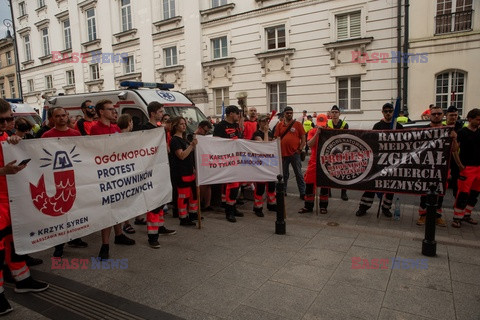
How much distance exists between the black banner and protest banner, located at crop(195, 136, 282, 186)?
36.0 inches

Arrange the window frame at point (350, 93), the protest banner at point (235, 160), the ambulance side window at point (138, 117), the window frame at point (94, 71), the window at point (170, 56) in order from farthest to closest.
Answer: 1. the window frame at point (94, 71)
2. the window at point (170, 56)
3. the window frame at point (350, 93)
4. the ambulance side window at point (138, 117)
5. the protest banner at point (235, 160)

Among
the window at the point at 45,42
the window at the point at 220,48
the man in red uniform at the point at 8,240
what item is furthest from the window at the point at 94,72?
the man in red uniform at the point at 8,240

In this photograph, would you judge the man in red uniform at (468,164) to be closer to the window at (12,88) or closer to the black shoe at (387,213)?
the black shoe at (387,213)

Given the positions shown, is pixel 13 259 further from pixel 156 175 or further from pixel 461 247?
pixel 461 247

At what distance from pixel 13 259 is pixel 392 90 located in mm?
14873

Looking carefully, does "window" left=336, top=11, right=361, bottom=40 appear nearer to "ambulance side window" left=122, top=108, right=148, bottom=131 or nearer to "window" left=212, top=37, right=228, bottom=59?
"window" left=212, top=37, right=228, bottom=59

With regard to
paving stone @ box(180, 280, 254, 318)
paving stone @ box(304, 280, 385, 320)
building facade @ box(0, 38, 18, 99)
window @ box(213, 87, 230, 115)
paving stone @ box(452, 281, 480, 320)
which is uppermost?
building facade @ box(0, 38, 18, 99)

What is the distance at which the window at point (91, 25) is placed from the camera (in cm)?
2539

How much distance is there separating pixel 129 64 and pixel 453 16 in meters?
19.1

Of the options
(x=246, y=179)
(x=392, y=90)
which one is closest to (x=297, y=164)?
(x=246, y=179)

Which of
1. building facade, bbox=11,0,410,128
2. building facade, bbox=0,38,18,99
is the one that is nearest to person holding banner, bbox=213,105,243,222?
building facade, bbox=11,0,410,128

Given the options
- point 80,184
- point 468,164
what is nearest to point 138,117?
point 80,184

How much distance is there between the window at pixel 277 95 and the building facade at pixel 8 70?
3050cm

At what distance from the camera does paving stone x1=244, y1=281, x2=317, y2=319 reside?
128 inches
